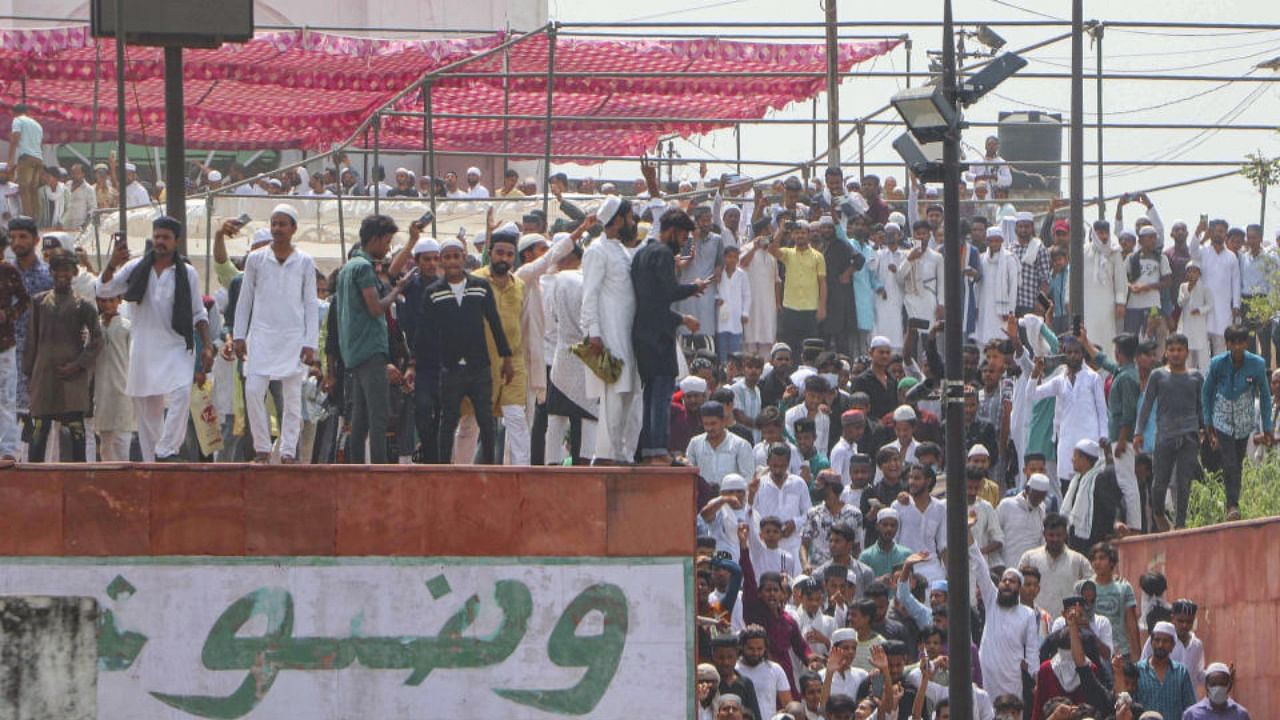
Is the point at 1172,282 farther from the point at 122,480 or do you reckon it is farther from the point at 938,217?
the point at 122,480

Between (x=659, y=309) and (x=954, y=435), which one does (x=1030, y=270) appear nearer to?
(x=954, y=435)

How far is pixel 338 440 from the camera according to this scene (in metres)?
17.7

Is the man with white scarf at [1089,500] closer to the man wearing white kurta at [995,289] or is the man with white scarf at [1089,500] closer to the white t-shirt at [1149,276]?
the man wearing white kurta at [995,289]

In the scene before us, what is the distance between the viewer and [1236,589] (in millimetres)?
17578

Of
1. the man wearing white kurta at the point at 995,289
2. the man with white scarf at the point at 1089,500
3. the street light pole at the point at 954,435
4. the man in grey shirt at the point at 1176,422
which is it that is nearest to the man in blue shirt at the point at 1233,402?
the man in grey shirt at the point at 1176,422

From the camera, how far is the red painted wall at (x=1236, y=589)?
17.1 m

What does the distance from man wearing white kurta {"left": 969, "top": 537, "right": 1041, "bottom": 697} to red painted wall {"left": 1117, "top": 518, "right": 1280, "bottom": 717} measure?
1503mm

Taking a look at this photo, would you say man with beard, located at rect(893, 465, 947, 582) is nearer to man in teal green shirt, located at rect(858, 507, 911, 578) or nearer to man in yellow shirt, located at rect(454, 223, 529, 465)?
man in teal green shirt, located at rect(858, 507, 911, 578)

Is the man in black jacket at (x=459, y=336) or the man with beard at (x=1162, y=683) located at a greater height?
the man in black jacket at (x=459, y=336)

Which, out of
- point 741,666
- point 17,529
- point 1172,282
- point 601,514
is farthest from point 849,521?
point 1172,282

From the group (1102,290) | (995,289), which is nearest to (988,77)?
(995,289)

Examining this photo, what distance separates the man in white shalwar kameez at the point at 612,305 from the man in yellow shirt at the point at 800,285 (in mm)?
8094

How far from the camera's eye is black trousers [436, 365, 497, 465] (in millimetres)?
15258

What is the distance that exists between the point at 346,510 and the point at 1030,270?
10445 mm
